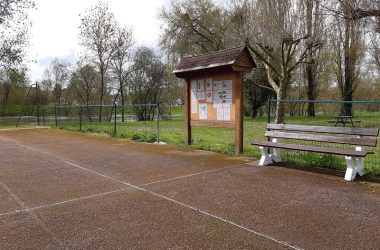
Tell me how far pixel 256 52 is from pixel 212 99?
8.91m

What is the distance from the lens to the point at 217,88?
928 cm

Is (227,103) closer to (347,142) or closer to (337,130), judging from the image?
(337,130)

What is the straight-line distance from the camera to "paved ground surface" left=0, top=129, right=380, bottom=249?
3.55m

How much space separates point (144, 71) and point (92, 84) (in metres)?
6.97

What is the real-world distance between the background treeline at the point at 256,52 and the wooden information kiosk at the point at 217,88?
16.7 ft

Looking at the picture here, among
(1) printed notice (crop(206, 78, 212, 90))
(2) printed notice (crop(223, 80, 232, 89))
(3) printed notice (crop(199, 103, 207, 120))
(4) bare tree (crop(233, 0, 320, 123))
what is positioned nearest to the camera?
(2) printed notice (crop(223, 80, 232, 89))

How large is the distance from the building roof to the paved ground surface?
8.43 ft

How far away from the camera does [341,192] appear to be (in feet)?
17.2

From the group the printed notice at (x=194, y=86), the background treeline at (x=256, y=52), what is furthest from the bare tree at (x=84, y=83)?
the printed notice at (x=194, y=86)

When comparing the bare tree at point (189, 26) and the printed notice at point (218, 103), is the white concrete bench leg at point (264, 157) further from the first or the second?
the bare tree at point (189, 26)

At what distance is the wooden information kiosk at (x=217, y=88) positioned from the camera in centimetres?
866

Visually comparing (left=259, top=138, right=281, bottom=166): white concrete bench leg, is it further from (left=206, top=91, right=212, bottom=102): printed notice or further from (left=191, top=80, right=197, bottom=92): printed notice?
(left=191, top=80, right=197, bottom=92): printed notice

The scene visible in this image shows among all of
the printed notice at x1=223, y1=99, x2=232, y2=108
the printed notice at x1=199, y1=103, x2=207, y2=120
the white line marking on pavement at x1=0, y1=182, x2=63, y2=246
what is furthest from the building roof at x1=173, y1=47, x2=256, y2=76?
the white line marking on pavement at x1=0, y1=182, x2=63, y2=246

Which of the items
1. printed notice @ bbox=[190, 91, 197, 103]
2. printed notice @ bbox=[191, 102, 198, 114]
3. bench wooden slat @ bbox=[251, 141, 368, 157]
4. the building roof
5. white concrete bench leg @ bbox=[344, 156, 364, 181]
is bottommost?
white concrete bench leg @ bbox=[344, 156, 364, 181]
